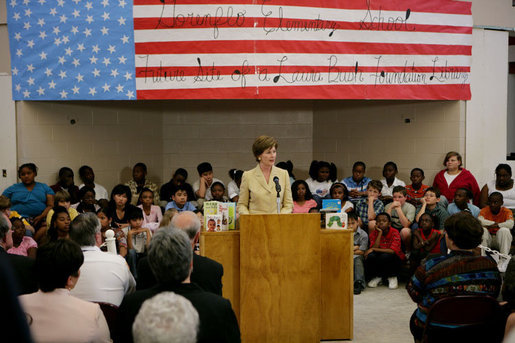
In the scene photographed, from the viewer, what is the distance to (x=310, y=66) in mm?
6109

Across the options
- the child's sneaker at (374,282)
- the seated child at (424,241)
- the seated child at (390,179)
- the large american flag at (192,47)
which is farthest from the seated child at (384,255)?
the large american flag at (192,47)

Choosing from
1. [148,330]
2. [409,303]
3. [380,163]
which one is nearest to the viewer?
[148,330]

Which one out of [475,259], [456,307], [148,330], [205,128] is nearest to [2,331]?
[148,330]

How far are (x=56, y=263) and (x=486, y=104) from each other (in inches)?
235

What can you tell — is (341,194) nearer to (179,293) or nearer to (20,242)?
(20,242)

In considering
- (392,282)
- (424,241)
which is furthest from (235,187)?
(424,241)

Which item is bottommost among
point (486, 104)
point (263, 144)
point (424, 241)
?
point (424, 241)

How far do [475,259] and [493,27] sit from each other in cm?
506

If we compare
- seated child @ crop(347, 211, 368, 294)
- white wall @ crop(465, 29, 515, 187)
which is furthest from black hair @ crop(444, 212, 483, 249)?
white wall @ crop(465, 29, 515, 187)

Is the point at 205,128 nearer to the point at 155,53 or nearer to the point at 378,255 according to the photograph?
the point at 155,53

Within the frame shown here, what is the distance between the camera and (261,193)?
13.7ft

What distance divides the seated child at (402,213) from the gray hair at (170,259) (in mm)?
4257

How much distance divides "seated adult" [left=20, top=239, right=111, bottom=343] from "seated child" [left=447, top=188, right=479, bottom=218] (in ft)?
15.0

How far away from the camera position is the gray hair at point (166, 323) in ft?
4.73
